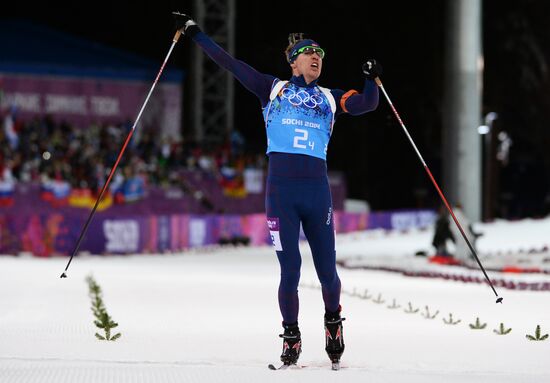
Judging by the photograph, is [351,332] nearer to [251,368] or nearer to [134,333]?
[134,333]

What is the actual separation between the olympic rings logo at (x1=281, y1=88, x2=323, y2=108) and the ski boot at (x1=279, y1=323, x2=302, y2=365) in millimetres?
1364

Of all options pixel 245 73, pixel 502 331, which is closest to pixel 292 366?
pixel 245 73

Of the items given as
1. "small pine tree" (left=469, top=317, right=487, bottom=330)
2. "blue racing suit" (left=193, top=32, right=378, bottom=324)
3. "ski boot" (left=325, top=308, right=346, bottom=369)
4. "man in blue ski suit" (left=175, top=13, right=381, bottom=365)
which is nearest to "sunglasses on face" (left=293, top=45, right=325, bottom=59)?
"man in blue ski suit" (left=175, top=13, right=381, bottom=365)

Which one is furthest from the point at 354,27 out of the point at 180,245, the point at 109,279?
the point at 109,279

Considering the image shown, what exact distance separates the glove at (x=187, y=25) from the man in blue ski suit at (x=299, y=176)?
439 millimetres

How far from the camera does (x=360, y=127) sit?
46.6 meters

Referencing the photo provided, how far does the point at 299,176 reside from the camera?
6.81 metres

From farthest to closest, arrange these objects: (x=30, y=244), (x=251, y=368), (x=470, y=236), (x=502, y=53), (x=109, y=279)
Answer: (x=502, y=53), (x=30, y=244), (x=470, y=236), (x=109, y=279), (x=251, y=368)

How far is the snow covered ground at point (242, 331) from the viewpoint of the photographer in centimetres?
649

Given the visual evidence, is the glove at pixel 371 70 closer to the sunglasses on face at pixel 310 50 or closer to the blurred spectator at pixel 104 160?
the sunglasses on face at pixel 310 50

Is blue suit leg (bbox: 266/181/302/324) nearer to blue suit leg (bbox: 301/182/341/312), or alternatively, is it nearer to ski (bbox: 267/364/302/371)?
blue suit leg (bbox: 301/182/341/312)

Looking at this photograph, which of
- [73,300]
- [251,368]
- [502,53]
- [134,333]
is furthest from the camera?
[502,53]

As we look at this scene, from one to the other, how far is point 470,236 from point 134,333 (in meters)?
13.1

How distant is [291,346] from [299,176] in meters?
1.03
